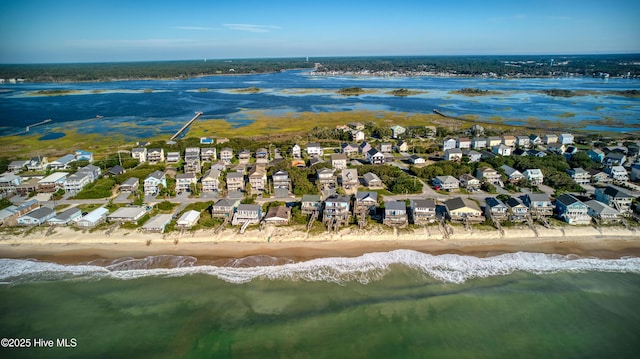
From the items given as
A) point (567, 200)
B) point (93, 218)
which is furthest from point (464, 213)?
point (93, 218)

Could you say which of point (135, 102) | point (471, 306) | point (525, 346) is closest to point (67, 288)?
point (471, 306)

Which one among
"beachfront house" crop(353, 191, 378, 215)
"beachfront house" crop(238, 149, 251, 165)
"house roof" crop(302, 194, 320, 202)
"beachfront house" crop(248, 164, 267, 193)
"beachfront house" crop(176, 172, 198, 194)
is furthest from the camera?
"beachfront house" crop(238, 149, 251, 165)

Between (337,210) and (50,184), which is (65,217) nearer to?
(50,184)

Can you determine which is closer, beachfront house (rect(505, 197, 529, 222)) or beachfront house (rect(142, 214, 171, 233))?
beachfront house (rect(142, 214, 171, 233))

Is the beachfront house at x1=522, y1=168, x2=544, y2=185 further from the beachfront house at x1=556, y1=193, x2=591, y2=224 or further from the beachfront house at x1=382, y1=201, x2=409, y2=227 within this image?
the beachfront house at x1=382, y1=201, x2=409, y2=227

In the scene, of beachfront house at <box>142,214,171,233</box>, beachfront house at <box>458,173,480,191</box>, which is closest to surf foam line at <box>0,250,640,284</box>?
beachfront house at <box>142,214,171,233</box>

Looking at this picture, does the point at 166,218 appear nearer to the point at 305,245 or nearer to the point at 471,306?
the point at 305,245
